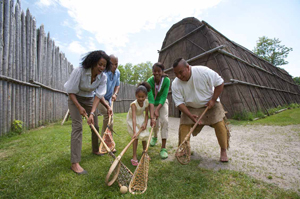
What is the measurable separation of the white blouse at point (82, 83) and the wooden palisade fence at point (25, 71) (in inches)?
134

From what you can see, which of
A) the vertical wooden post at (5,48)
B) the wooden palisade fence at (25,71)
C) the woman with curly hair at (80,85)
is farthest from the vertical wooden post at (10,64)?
the woman with curly hair at (80,85)

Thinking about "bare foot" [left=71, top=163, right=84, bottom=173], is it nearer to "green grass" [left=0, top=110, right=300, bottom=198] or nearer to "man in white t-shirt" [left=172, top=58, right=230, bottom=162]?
"green grass" [left=0, top=110, right=300, bottom=198]

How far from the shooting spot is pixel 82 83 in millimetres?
2469

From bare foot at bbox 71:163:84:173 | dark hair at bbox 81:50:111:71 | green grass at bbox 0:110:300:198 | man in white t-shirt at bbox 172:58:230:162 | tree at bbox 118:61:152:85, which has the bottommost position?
green grass at bbox 0:110:300:198

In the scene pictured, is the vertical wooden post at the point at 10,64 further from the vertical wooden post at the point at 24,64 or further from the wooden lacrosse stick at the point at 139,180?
the wooden lacrosse stick at the point at 139,180

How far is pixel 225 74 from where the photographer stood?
25.1 feet

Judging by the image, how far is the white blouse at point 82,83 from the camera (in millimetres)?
2367

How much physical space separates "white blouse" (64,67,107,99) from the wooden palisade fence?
339cm

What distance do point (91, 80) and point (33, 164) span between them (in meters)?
1.80

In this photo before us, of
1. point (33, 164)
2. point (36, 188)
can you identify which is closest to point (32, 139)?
point (33, 164)

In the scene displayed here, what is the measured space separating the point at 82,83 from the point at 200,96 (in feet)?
7.39

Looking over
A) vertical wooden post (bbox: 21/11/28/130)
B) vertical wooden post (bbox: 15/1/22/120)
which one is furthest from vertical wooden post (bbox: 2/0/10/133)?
vertical wooden post (bbox: 21/11/28/130)

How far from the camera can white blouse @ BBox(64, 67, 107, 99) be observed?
2.37 metres

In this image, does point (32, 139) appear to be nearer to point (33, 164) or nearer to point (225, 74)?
point (33, 164)
